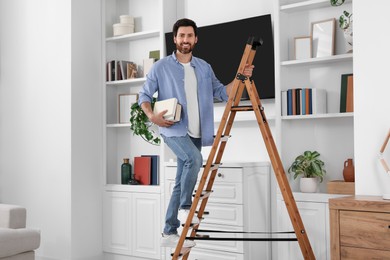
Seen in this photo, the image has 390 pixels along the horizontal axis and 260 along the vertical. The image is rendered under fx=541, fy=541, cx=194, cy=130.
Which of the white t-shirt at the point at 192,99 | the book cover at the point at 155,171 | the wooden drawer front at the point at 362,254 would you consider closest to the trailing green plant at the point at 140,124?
the book cover at the point at 155,171

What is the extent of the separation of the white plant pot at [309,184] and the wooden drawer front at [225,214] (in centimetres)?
52

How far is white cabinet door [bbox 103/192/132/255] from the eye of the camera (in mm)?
5355

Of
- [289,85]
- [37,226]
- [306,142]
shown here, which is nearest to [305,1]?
[289,85]

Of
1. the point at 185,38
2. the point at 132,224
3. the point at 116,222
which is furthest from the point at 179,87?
the point at 116,222

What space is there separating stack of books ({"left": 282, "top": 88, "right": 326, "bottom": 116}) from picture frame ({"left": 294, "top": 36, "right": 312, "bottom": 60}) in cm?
30

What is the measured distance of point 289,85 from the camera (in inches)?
178

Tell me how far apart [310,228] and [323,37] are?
1.52m

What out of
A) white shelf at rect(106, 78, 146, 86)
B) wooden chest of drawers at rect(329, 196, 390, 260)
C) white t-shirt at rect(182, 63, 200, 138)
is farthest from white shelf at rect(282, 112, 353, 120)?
white shelf at rect(106, 78, 146, 86)

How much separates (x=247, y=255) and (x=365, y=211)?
147cm

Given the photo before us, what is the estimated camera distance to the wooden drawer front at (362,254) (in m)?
2.92

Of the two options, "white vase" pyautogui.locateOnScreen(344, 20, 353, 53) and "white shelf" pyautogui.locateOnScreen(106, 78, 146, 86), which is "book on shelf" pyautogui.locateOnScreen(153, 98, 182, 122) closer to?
"white vase" pyautogui.locateOnScreen(344, 20, 353, 53)

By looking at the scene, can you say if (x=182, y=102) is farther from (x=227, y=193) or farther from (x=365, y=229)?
(x=365, y=229)

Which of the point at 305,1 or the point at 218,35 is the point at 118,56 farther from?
the point at 305,1

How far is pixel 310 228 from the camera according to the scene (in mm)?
4168
